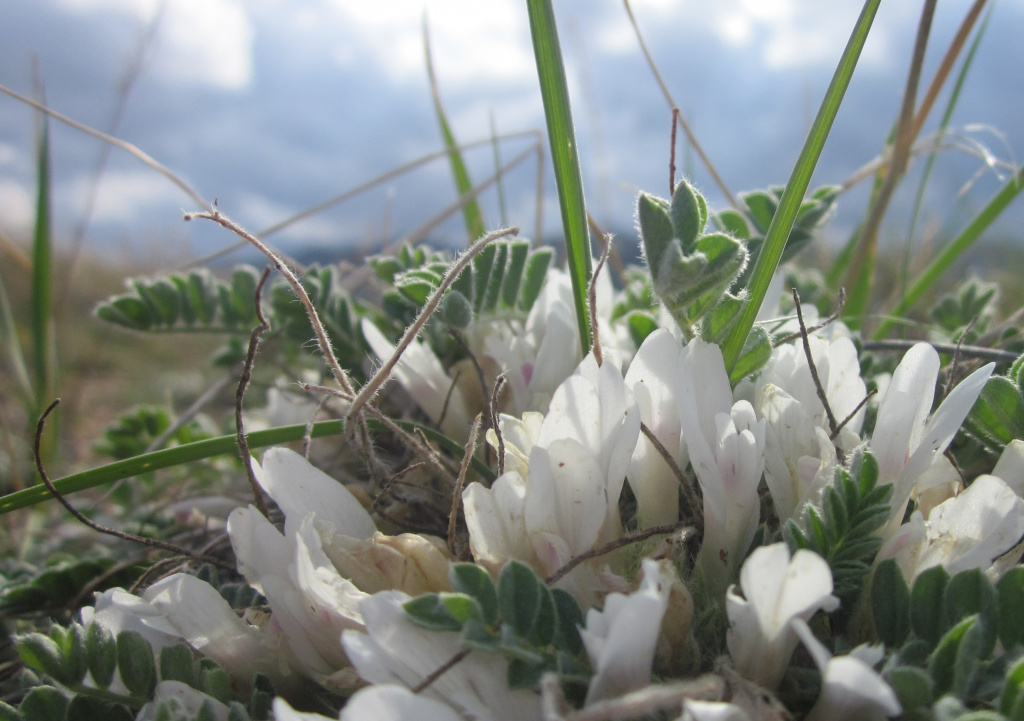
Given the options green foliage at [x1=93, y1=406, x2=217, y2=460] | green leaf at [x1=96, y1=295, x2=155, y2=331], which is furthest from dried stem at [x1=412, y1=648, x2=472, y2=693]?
green foliage at [x1=93, y1=406, x2=217, y2=460]

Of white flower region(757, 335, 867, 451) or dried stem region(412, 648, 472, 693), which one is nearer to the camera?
dried stem region(412, 648, 472, 693)

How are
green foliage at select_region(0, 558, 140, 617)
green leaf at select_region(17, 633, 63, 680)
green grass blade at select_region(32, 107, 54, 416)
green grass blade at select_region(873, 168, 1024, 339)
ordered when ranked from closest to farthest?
green leaf at select_region(17, 633, 63, 680) < green foliage at select_region(0, 558, 140, 617) < green grass blade at select_region(873, 168, 1024, 339) < green grass blade at select_region(32, 107, 54, 416)

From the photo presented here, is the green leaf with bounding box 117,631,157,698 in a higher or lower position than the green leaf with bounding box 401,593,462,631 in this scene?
lower

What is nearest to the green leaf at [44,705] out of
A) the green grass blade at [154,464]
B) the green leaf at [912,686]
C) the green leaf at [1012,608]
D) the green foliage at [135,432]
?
the green grass blade at [154,464]

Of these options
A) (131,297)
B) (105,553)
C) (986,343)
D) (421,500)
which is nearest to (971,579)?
(421,500)

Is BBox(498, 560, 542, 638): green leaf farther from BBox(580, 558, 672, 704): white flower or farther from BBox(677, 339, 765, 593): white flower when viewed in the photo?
BBox(677, 339, 765, 593): white flower

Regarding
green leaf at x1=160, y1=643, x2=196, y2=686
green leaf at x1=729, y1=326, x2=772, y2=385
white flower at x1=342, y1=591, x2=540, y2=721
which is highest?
green leaf at x1=729, y1=326, x2=772, y2=385

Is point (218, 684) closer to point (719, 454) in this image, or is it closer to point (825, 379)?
point (719, 454)
